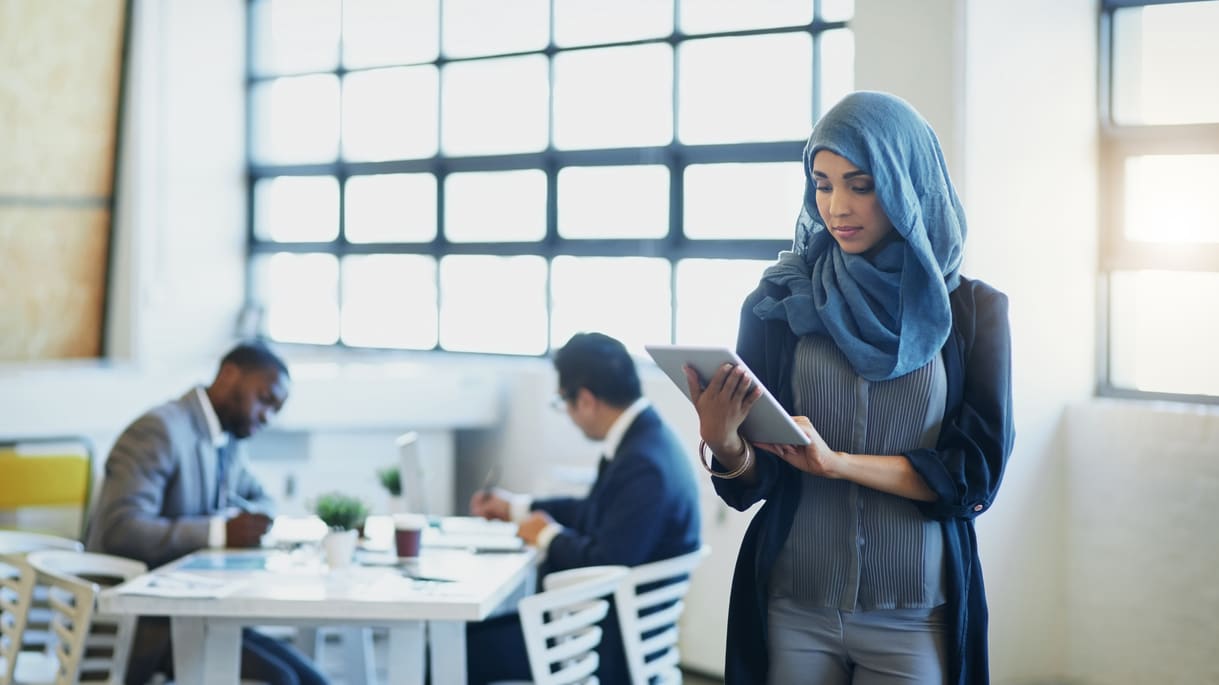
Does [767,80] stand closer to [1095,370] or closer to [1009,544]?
[1095,370]

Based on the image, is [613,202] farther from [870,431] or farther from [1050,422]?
[870,431]

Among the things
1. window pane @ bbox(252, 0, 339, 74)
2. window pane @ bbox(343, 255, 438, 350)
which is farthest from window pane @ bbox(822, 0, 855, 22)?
window pane @ bbox(252, 0, 339, 74)

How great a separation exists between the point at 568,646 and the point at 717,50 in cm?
288

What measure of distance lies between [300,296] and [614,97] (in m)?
2.35

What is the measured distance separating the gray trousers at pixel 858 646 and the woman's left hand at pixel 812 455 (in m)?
0.22

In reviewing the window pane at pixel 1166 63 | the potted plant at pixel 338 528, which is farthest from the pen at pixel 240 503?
the window pane at pixel 1166 63

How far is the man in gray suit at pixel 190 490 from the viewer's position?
3.46m

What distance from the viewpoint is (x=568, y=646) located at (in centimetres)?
310

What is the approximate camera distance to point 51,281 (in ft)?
20.9

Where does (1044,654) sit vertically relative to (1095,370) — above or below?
below

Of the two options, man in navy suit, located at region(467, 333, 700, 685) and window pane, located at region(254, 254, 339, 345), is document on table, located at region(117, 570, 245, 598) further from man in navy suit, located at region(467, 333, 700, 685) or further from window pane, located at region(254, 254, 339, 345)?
window pane, located at region(254, 254, 339, 345)

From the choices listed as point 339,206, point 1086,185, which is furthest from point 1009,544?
point 339,206

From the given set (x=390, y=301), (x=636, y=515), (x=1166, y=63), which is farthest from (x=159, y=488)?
(x=1166, y=63)

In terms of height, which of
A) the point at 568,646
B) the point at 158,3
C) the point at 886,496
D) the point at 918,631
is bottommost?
the point at 568,646
